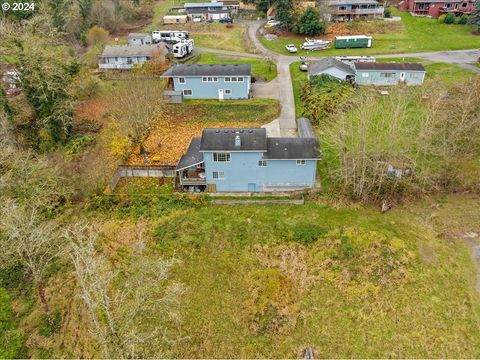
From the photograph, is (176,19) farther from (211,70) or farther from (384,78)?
(384,78)

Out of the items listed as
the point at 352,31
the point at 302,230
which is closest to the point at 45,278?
the point at 302,230

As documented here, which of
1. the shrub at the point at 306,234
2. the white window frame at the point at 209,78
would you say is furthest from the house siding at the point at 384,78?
the shrub at the point at 306,234

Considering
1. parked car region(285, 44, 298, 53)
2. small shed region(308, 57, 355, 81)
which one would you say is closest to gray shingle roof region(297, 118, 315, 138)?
small shed region(308, 57, 355, 81)

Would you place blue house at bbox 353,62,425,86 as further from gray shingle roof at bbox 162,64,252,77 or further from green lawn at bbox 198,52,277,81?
gray shingle roof at bbox 162,64,252,77

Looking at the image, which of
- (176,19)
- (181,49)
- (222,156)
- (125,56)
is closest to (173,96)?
(125,56)

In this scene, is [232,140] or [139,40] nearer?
[232,140]

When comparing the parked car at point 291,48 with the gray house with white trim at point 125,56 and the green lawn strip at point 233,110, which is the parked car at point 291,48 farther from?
the gray house with white trim at point 125,56
